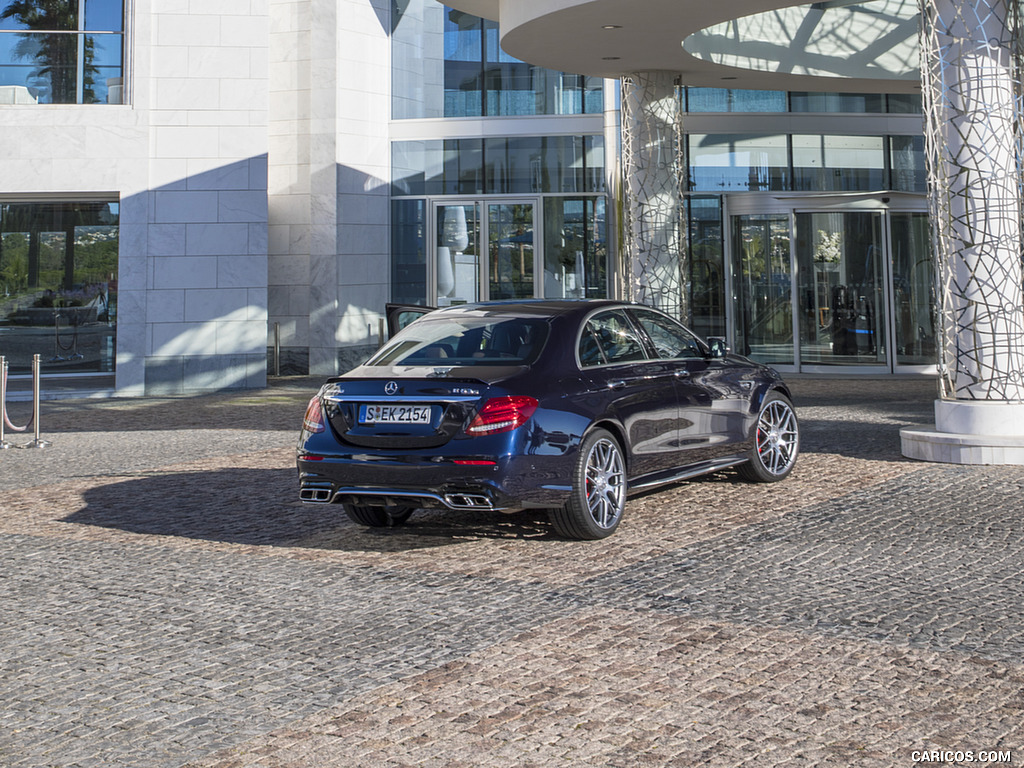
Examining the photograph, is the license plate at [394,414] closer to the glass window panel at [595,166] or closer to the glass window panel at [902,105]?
the glass window panel at [595,166]

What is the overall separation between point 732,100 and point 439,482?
17980 mm

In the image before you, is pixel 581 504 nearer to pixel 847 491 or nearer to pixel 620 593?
pixel 620 593

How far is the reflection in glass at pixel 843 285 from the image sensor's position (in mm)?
22297

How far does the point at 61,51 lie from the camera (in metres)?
20.6

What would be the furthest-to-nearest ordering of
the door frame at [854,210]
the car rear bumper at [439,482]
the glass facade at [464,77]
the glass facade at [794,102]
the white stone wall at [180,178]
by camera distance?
the glass facade at [464,77] < the glass facade at [794,102] < the door frame at [854,210] < the white stone wall at [180,178] < the car rear bumper at [439,482]

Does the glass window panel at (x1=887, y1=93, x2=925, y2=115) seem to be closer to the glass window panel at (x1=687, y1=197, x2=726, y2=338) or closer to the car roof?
the glass window panel at (x1=687, y1=197, x2=726, y2=338)

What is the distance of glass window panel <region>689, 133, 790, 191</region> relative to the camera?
2341 cm

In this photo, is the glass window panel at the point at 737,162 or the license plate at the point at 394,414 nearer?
the license plate at the point at 394,414

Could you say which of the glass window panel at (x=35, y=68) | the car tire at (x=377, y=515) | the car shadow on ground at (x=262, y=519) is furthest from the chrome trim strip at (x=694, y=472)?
the glass window panel at (x=35, y=68)

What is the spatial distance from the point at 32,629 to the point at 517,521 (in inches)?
142

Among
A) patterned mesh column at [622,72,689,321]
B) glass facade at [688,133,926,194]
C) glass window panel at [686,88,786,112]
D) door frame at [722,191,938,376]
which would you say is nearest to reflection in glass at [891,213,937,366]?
door frame at [722,191,938,376]

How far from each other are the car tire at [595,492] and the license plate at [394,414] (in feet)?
3.26

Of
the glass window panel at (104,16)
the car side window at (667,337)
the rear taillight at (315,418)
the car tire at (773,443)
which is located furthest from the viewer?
the glass window panel at (104,16)

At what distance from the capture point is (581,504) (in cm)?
761
